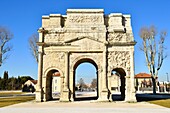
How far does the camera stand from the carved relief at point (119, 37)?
24688mm

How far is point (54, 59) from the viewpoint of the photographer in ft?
79.7

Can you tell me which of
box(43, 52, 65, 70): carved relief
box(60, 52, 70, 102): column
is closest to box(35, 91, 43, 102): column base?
box(60, 52, 70, 102): column

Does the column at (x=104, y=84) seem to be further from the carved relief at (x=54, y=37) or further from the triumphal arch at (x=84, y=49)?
the carved relief at (x=54, y=37)

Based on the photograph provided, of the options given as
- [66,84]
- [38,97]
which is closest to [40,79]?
[38,97]

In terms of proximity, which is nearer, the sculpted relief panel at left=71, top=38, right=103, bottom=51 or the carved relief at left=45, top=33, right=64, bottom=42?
the sculpted relief panel at left=71, top=38, right=103, bottom=51

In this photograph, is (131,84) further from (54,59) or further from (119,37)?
(54,59)

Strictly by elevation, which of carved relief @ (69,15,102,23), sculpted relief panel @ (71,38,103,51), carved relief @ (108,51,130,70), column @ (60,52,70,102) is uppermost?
carved relief @ (69,15,102,23)

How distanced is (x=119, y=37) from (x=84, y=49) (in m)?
4.39

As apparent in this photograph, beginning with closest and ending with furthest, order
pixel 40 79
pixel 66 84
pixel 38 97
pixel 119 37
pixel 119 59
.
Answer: pixel 38 97 → pixel 66 84 → pixel 40 79 → pixel 119 59 → pixel 119 37

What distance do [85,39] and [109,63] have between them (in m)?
3.88

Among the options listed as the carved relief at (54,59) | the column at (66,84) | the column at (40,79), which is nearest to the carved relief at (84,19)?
the column at (40,79)

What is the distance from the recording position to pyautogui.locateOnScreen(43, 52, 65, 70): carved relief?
2420 centimetres

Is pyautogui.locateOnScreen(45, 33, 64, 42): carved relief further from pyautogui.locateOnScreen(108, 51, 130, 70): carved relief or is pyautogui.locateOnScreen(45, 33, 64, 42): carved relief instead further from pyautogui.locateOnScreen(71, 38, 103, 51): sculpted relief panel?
pyautogui.locateOnScreen(108, 51, 130, 70): carved relief

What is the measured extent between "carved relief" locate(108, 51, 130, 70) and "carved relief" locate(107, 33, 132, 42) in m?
1.50
